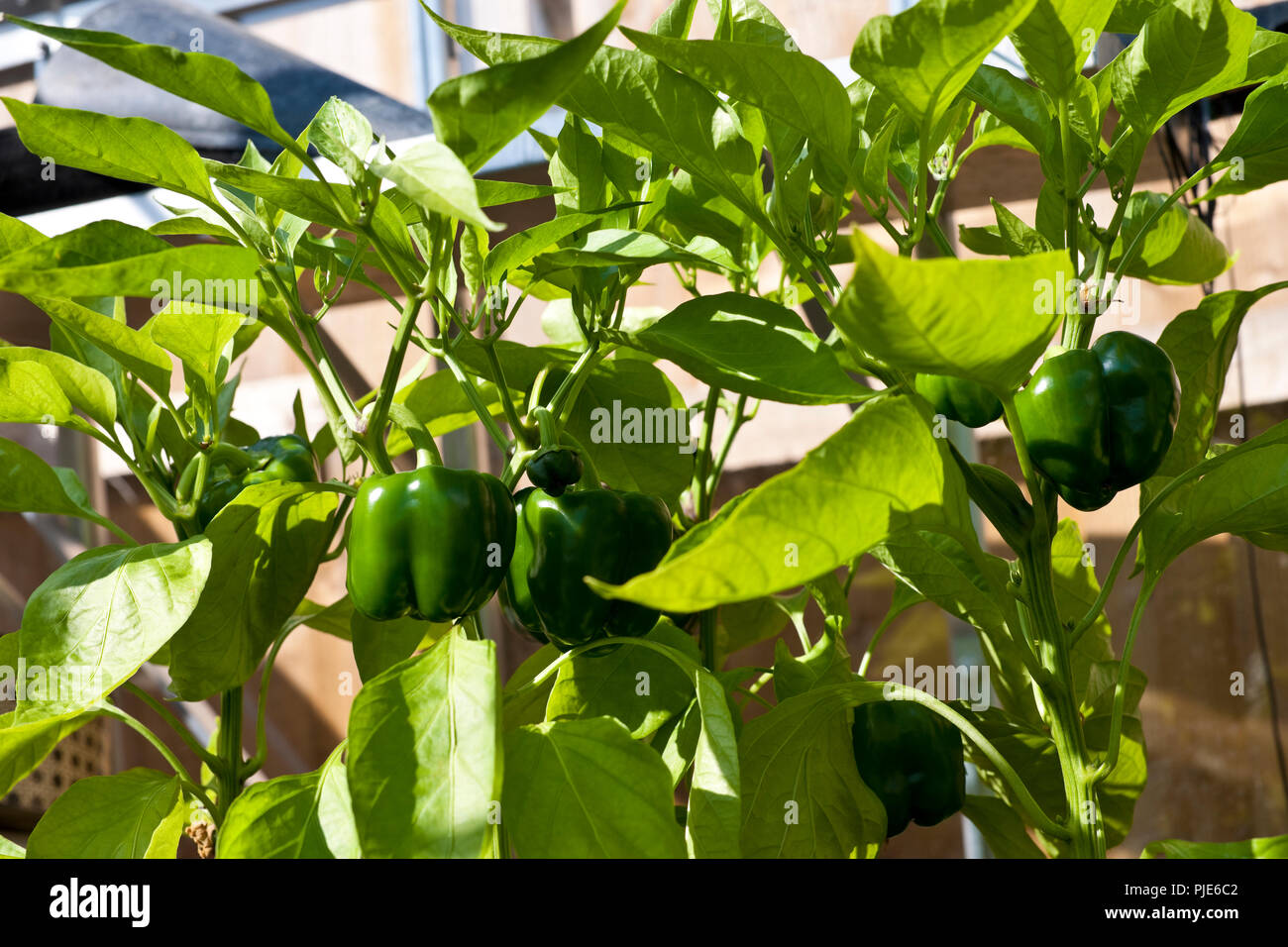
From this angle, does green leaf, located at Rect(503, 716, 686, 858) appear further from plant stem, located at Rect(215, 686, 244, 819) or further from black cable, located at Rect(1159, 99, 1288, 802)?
black cable, located at Rect(1159, 99, 1288, 802)

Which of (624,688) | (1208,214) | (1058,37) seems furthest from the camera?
(1208,214)

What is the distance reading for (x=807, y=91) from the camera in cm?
43

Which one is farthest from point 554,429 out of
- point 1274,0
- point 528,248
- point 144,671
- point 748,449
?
point 144,671

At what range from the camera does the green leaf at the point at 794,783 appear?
486 mm

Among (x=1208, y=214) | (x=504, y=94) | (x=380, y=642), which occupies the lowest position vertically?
(x=380, y=642)

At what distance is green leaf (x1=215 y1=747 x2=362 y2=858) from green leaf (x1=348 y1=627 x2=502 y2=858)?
0.19 feet

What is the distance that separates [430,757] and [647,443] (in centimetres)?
27

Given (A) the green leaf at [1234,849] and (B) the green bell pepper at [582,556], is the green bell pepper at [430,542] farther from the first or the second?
(A) the green leaf at [1234,849]

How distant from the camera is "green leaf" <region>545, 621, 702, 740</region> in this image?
0.54m

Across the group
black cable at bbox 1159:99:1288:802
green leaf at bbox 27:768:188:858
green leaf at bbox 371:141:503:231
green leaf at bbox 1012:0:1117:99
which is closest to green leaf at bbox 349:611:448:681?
green leaf at bbox 27:768:188:858

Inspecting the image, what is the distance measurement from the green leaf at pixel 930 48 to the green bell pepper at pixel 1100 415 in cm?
12

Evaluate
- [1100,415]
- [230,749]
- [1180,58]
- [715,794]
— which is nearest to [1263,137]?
[1180,58]

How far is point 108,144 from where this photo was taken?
45cm

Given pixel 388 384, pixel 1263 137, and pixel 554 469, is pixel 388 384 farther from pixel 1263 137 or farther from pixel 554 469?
pixel 1263 137
